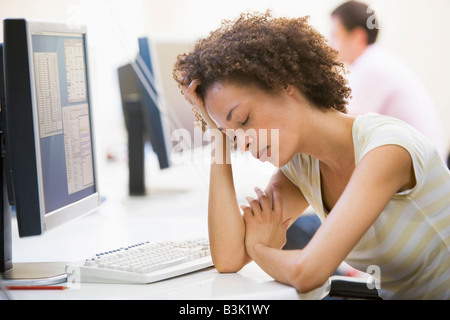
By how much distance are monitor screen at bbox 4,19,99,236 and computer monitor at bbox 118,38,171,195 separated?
79cm

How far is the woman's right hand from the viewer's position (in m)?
1.17

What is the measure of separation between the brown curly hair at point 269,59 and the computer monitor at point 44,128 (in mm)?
229

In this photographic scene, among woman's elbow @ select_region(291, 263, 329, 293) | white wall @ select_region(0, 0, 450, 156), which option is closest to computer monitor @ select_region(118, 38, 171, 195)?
white wall @ select_region(0, 0, 450, 156)

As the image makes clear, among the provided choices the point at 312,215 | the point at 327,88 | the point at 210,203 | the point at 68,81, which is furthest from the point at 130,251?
the point at 312,215

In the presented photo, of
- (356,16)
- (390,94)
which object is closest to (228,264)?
(390,94)

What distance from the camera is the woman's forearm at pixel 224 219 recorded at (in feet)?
3.62

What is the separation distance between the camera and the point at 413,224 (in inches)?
42.8

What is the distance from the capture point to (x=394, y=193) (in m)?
0.99

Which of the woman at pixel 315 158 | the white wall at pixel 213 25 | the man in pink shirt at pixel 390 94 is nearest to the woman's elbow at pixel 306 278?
the woman at pixel 315 158

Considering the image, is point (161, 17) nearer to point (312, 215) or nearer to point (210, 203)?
point (312, 215)

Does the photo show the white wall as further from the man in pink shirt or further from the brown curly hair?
the brown curly hair

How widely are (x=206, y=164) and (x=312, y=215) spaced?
0.85 meters

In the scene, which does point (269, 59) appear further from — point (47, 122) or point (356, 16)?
point (356, 16)

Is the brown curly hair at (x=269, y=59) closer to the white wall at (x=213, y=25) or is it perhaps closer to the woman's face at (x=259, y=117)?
the woman's face at (x=259, y=117)
